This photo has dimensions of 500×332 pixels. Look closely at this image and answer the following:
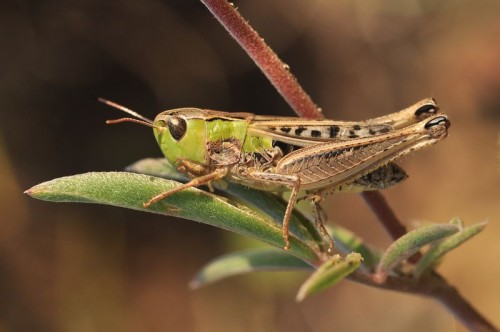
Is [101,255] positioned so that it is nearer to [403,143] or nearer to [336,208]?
[336,208]

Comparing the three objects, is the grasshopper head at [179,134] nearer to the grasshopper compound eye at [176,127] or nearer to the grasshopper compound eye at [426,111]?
the grasshopper compound eye at [176,127]

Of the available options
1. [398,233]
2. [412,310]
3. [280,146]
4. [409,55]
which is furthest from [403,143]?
[409,55]

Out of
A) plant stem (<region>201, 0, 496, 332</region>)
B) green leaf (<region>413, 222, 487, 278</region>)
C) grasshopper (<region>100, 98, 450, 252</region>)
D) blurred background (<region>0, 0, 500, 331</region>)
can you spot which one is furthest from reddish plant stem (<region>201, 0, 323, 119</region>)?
blurred background (<region>0, 0, 500, 331</region>)

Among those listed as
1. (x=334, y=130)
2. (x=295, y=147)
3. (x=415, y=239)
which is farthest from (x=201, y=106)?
(x=415, y=239)

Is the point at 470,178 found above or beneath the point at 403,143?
above

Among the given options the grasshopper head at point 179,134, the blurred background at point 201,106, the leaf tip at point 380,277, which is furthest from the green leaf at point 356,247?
the blurred background at point 201,106

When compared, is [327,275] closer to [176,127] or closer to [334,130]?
[334,130]
